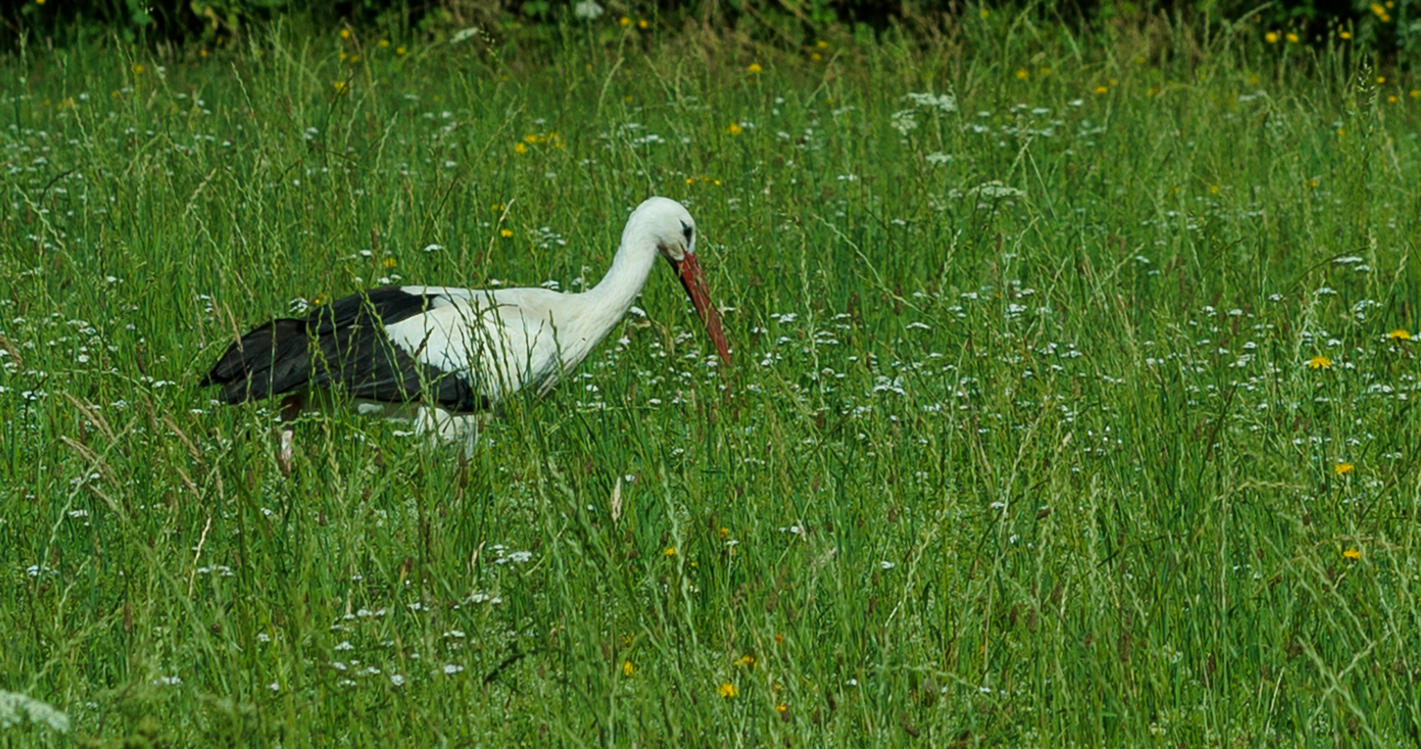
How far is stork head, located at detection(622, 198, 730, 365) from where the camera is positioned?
4449 mm

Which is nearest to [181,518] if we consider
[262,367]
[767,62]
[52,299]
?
[262,367]

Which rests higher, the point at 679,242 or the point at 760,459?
the point at 679,242

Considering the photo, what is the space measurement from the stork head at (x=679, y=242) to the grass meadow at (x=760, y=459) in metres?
0.11

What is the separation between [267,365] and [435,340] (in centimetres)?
46

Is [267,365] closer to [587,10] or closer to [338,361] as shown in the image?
[338,361]

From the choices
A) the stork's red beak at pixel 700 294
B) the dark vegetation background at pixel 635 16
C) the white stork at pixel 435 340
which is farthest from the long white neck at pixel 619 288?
the dark vegetation background at pixel 635 16

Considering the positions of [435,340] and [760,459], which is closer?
[760,459]

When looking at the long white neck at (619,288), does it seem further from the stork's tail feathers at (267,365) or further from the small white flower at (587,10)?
the small white flower at (587,10)

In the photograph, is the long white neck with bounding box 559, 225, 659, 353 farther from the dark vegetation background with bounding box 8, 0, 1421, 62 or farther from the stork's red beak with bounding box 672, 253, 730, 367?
the dark vegetation background with bounding box 8, 0, 1421, 62

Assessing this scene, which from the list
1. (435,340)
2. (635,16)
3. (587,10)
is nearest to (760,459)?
(435,340)

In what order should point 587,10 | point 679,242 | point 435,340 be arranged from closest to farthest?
point 435,340 → point 679,242 → point 587,10

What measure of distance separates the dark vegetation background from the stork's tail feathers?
17.7ft

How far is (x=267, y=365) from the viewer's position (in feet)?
13.0

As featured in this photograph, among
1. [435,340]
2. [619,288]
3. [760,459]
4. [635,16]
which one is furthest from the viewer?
[635,16]
